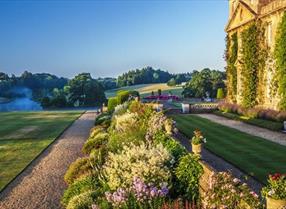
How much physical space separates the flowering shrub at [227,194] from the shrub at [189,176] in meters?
1.64

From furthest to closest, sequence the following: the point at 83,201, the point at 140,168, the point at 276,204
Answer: the point at 83,201
the point at 140,168
the point at 276,204

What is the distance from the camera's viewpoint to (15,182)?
15648 mm

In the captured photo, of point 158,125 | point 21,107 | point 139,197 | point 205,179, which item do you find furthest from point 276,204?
point 21,107

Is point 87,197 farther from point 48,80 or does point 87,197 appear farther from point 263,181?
point 48,80

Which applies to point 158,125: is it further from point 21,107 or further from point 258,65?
point 21,107

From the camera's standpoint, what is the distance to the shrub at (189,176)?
395 inches

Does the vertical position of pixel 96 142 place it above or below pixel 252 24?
below

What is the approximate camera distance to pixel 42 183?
1517 cm

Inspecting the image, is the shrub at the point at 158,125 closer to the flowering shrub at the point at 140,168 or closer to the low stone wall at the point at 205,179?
the flowering shrub at the point at 140,168

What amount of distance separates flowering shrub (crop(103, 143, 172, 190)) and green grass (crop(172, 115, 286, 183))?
3.52 m

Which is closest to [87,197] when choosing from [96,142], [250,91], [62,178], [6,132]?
[62,178]

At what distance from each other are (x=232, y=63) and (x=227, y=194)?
36.8m

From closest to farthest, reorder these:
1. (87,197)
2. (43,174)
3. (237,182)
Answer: (237,182) < (87,197) < (43,174)

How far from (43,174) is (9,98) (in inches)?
4639
